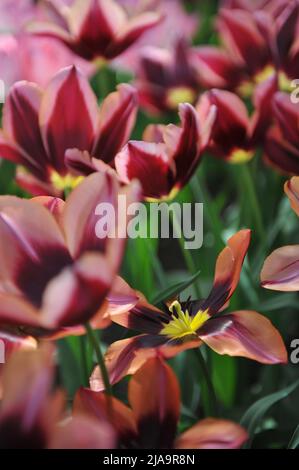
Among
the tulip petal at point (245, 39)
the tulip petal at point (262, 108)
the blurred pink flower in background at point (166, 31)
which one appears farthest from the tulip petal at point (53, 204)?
the blurred pink flower in background at point (166, 31)

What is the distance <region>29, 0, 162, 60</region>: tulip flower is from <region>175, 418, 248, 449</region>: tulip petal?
Answer: 41 centimetres

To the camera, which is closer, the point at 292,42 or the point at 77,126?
the point at 77,126

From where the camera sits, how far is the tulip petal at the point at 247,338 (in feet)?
1.30

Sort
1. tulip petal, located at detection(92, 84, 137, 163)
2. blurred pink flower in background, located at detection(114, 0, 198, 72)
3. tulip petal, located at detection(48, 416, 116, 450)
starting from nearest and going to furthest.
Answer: tulip petal, located at detection(48, 416, 116, 450) → tulip petal, located at detection(92, 84, 137, 163) → blurred pink flower in background, located at detection(114, 0, 198, 72)

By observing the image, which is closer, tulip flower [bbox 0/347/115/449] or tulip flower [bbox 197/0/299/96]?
tulip flower [bbox 0/347/115/449]

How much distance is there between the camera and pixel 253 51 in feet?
2.32

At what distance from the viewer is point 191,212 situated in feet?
2.28

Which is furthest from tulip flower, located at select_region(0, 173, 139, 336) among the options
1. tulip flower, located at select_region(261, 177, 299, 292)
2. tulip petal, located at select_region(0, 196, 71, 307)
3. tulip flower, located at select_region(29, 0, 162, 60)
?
tulip flower, located at select_region(29, 0, 162, 60)

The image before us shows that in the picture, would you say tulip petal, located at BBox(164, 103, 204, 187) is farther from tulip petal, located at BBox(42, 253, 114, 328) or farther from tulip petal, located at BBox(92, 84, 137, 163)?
tulip petal, located at BBox(42, 253, 114, 328)

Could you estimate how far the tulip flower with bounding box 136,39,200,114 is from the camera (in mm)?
823

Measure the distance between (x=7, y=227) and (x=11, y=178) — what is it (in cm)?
45

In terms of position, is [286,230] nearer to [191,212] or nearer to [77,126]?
[191,212]

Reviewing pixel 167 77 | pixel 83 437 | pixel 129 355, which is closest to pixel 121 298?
pixel 129 355
